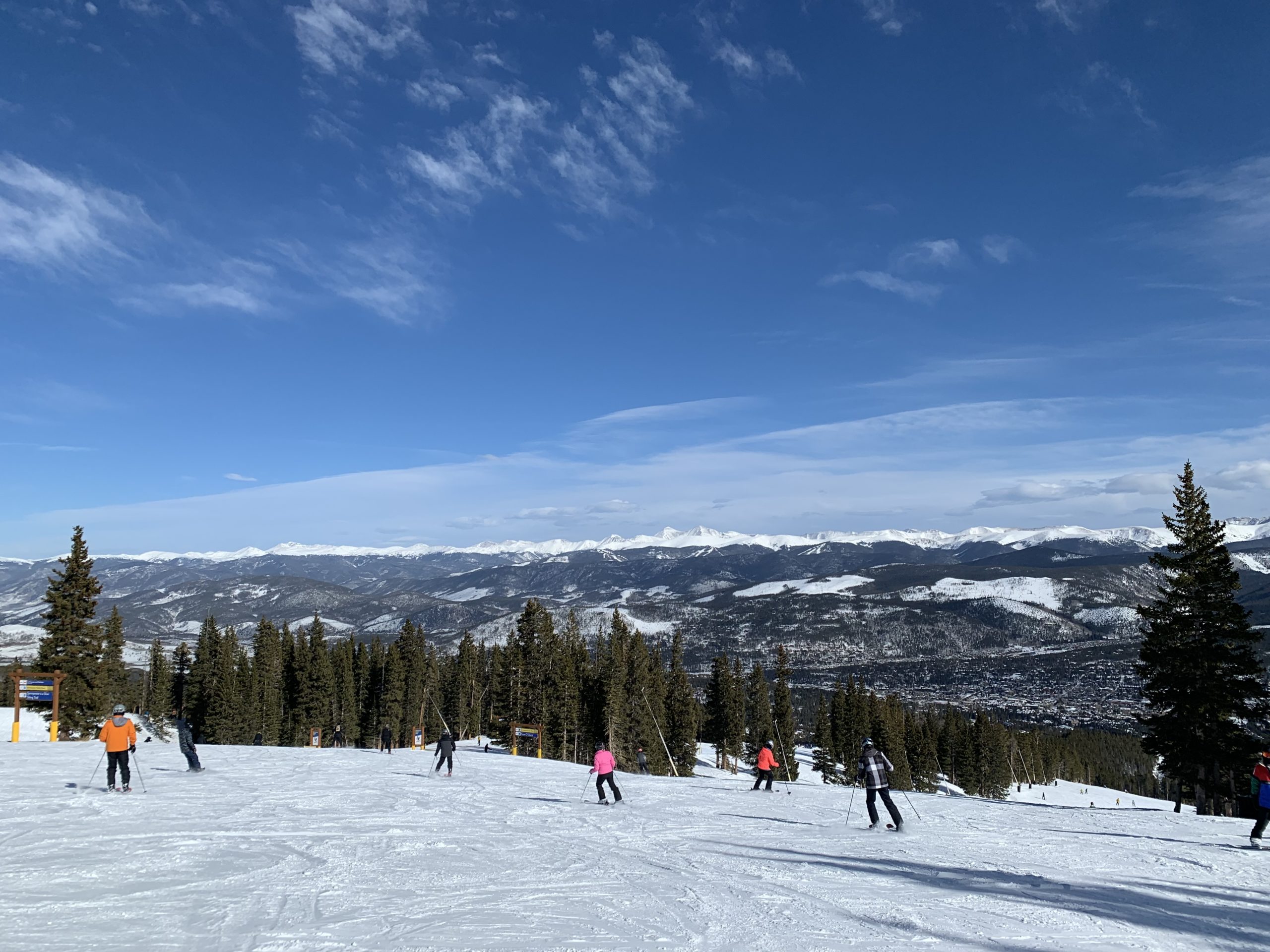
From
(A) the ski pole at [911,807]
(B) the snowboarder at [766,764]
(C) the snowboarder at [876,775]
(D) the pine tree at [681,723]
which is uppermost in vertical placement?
(C) the snowboarder at [876,775]

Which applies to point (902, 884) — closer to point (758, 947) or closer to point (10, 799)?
Result: point (758, 947)

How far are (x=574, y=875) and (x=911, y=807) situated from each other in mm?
15704

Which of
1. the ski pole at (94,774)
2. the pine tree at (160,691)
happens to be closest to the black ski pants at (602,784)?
the ski pole at (94,774)

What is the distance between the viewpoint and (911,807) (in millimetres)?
24266

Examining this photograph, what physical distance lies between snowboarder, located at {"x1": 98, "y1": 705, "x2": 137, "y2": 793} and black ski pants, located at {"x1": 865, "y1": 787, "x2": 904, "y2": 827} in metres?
17.9

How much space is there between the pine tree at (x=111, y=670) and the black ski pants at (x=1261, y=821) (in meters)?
30.4

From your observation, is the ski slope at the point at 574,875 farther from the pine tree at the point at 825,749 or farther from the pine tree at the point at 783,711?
the pine tree at the point at 825,749

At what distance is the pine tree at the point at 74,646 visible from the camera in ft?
148

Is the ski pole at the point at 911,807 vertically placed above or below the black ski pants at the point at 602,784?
below

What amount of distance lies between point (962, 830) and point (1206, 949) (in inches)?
420

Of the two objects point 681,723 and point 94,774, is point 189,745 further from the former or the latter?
point 681,723

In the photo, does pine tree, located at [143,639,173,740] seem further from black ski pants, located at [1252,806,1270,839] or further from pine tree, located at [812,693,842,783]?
black ski pants, located at [1252,806,1270,839]

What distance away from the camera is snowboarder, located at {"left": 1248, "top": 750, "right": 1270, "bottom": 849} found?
1706 centimetres

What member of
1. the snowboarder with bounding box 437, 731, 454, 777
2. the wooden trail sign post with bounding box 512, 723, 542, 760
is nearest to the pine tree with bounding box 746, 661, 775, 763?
the wooden trail sign post with bounding box 512, 723, 542, 760
